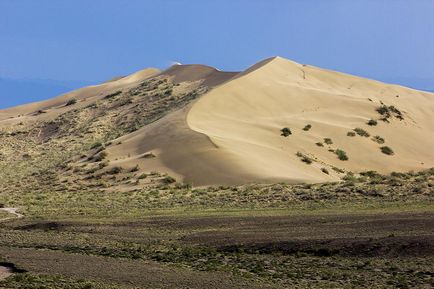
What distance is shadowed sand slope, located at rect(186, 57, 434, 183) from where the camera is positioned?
148 feet

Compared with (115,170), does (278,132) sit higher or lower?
higher

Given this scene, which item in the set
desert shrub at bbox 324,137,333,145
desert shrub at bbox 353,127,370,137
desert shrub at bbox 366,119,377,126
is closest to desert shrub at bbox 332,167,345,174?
desert shrub at bbox 324,137,333,145

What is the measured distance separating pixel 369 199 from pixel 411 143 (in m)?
26.9

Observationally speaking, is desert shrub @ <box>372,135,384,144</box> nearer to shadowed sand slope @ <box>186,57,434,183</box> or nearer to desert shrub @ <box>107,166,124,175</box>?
shadowed sand slope @ <box>186,57,434,183</box>

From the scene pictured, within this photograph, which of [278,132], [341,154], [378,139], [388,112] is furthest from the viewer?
[388,112]

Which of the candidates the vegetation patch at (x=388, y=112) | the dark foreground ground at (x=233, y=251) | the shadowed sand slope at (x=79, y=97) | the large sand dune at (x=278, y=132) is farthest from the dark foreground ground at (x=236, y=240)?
the shadowed sand slope at (x=79, y=97)

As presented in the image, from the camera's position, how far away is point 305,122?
55.8 metres

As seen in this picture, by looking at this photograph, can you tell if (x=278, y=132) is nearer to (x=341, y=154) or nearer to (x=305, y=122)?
(x=305, y=122)

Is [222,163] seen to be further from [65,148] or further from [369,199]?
[65,148]

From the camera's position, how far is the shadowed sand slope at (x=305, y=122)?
45.2m

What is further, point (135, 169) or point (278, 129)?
point (278, 129)

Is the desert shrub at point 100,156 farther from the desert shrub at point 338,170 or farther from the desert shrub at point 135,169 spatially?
the desert shrub at point 338,170

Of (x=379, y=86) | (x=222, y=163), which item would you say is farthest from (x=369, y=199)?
(x=379, y=86)

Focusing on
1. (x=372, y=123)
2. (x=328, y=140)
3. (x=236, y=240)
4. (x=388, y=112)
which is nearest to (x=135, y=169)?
(x=328, y=140)
